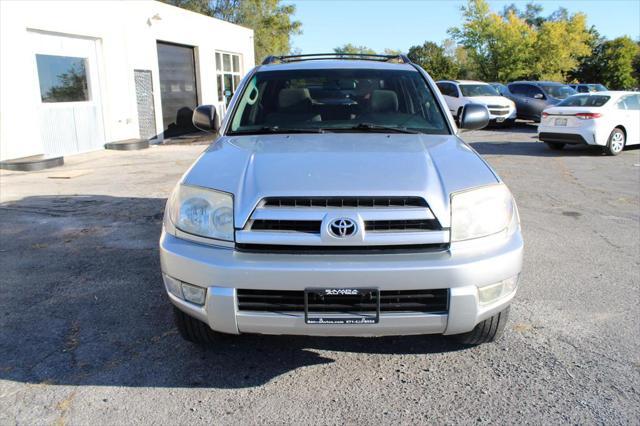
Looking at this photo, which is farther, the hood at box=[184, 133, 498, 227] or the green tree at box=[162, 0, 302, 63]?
the green tree at box=[162, 0, 302, 63]

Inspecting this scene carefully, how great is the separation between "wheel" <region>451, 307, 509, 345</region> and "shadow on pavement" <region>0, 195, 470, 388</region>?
0.15 m

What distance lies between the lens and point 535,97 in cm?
1914

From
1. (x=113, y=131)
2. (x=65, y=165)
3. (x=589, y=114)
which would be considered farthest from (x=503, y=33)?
(x=65, y=165)

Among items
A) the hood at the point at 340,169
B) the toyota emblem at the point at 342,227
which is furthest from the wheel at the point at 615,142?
the toyota emblem at the point at 342,227

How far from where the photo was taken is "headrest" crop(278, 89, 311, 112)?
13.3ft

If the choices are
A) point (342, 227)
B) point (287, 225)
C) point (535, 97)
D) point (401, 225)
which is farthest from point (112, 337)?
point (535, 97)

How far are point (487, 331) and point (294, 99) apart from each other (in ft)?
7.40

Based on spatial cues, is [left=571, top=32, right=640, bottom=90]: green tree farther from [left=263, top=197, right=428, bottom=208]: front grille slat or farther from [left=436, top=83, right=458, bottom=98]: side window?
[left=263, top=197, right=428, bottom=208]: front grille slat

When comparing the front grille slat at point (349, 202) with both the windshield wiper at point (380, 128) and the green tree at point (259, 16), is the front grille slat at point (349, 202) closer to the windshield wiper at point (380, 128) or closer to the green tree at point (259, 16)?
the windshield wiper at point (380, 128)

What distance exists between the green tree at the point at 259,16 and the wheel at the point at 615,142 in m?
35.2

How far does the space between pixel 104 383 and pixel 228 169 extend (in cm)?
138

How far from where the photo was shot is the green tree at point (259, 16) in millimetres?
44094

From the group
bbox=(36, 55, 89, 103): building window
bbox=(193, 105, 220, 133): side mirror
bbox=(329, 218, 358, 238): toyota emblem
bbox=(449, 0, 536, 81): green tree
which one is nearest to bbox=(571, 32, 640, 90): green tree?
bbox=(449, 0, 536, 81): green tree

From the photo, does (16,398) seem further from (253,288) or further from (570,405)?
(570,405)
